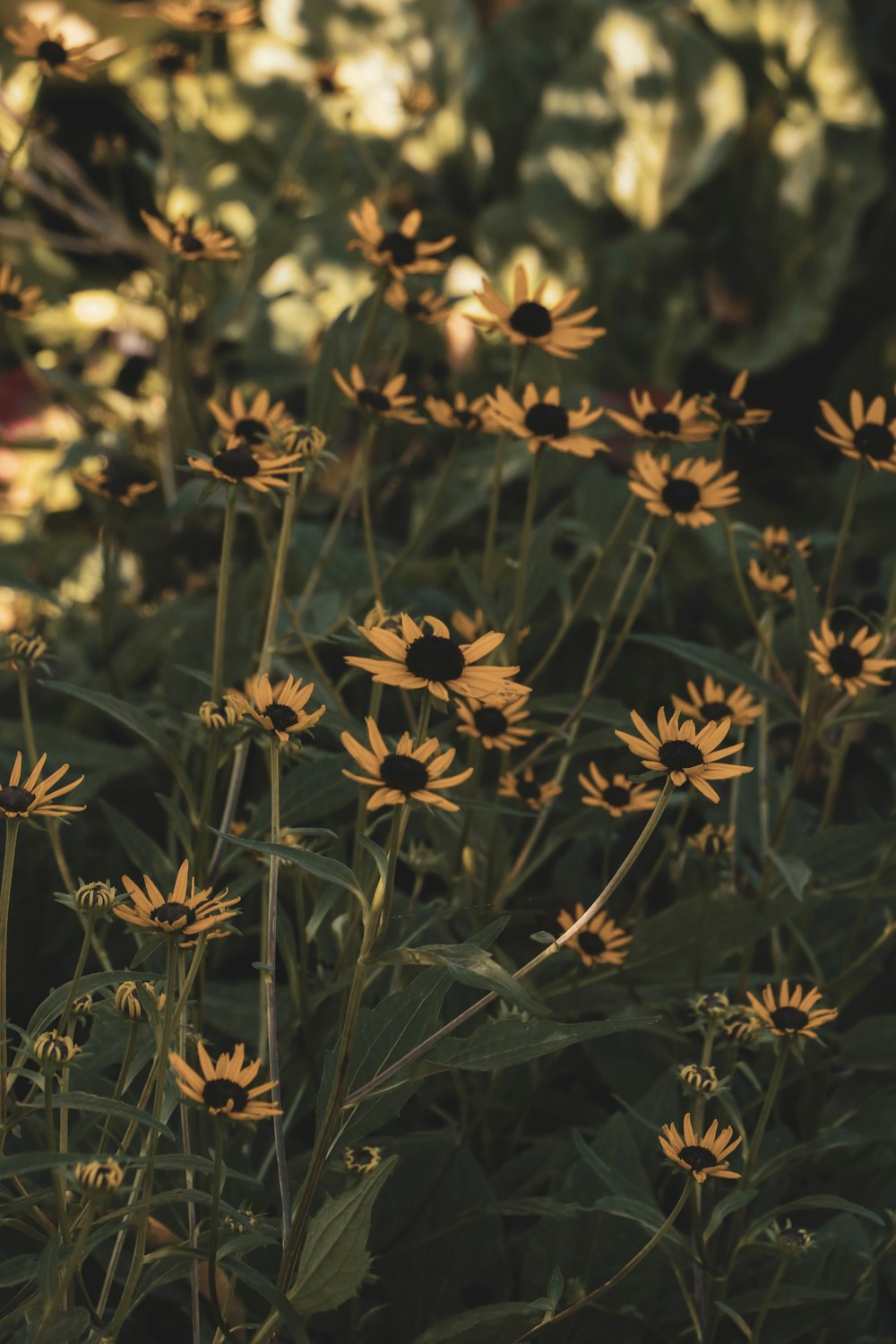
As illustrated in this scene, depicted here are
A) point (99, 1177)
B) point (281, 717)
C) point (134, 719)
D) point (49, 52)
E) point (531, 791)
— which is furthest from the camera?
point (49, 52)

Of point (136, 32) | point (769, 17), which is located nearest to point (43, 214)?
point (136, 32)

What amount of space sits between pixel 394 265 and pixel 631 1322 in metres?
0.60

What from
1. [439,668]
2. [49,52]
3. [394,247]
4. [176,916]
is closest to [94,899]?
[176,916]

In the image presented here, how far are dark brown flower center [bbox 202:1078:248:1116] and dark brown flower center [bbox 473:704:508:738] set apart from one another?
0.28 meters

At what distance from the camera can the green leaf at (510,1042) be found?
520mm

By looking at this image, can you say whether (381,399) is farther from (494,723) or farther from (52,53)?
(52,53)

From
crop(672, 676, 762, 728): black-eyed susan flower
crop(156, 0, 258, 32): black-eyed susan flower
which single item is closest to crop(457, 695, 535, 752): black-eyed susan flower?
crop(672, 676, 762, 728): black-eyed susan flower

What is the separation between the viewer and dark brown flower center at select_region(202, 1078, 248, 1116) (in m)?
0.49

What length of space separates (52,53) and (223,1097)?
27.6 inches

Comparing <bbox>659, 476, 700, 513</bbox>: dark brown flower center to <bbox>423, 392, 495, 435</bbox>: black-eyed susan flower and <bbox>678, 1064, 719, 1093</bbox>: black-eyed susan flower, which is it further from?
<bbox>678, 1064, 719, 1093</bbox>: black-eyed susan flower

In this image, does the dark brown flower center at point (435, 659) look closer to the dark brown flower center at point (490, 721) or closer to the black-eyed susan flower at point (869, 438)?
the dark brown flower center at point (490, 721)

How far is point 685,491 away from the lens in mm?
758

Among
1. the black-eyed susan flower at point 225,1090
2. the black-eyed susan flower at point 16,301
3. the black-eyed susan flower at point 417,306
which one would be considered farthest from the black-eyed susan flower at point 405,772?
the black-eyed susan flower at point 16,301

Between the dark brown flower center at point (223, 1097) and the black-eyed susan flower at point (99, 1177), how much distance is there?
4cm
